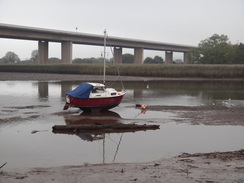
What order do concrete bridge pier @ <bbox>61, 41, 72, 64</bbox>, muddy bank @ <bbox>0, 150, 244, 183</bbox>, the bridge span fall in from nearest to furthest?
muddy bank @ <bbox>0, 150, 244, 183</bbox>
the bridge span
concrete bridge pier @ <bbox>61, 41, 72, 64</bbox>

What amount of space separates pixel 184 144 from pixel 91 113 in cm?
911

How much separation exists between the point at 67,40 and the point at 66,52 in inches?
148

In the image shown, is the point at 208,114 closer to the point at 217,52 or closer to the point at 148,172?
the point at 148,172

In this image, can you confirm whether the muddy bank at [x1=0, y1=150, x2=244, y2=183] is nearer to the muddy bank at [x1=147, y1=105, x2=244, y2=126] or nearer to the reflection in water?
the reflection in water

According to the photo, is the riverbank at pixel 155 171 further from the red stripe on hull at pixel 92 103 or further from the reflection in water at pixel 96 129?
the red stripe on hull at pixel 92 103

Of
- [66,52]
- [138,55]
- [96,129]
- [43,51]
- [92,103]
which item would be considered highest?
[138,55]

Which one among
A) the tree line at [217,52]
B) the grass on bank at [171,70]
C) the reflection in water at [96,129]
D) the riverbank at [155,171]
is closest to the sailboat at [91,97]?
the reflection in water at [96,129]

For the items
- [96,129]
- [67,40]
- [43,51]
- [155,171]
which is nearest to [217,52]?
[67,40]

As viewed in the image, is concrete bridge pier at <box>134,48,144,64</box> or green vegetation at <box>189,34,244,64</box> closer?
green vegetation at <box>189,34,244,64</box>

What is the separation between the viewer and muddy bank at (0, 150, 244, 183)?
30.8 feet

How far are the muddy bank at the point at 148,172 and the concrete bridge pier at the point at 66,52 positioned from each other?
7643cm

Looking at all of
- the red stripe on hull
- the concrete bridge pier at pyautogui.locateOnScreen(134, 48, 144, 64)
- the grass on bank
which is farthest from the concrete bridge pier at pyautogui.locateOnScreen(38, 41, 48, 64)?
the red stripe on hull

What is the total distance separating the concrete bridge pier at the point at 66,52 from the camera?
280 ft

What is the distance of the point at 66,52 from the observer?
3410 inches
